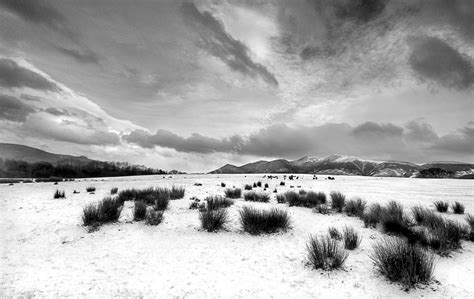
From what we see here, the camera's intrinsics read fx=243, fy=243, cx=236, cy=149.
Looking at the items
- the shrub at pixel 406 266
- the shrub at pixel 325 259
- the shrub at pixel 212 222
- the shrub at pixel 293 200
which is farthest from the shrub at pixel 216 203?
the shrub at pixel 406 266

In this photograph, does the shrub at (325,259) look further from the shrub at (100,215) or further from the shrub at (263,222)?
the shrub at (100,215)

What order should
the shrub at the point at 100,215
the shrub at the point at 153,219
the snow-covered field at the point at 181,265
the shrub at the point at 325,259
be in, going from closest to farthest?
the snow-covered field at the point at 181,265, the shrub at the point at 325,259, the shrub at the point at 100,215, the shrub at the point at 153,219

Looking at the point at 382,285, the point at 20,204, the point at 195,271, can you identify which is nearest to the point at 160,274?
the point at 195,271

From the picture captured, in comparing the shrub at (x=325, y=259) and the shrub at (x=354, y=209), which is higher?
the shrub at (x=354, y=209)

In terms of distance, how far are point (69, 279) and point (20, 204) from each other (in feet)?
29.7

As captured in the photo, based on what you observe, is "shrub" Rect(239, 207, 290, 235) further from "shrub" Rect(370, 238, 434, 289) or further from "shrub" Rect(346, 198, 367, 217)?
"shrub" Rect(346, 198, 367, 217)

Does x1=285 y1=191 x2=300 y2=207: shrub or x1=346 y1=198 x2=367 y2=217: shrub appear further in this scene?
x1=285 y1=191 x2=300 y2=207: shrub

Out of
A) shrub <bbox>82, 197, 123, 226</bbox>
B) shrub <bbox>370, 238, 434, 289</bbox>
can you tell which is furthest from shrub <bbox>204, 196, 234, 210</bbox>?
shrub <bbox>370, 238, 434, 289</bbox>

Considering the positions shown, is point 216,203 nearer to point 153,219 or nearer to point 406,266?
point 153,219

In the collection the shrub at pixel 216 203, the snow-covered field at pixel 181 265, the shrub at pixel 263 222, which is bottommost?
the snow-covered field at pixel 181 265

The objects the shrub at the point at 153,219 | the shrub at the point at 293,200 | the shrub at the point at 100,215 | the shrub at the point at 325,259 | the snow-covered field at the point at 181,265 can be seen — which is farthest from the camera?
the shrub at the point at 293,200

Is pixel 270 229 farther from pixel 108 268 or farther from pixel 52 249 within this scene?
pixel 52 249

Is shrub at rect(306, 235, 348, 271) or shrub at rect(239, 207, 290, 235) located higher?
shrub at rect(239, 207, 290, 235)

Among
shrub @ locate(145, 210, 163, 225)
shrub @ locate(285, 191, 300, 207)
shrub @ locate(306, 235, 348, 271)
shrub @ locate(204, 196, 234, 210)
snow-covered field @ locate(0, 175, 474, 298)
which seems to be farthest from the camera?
shrub @ locate(285, 191, 300, 207)
